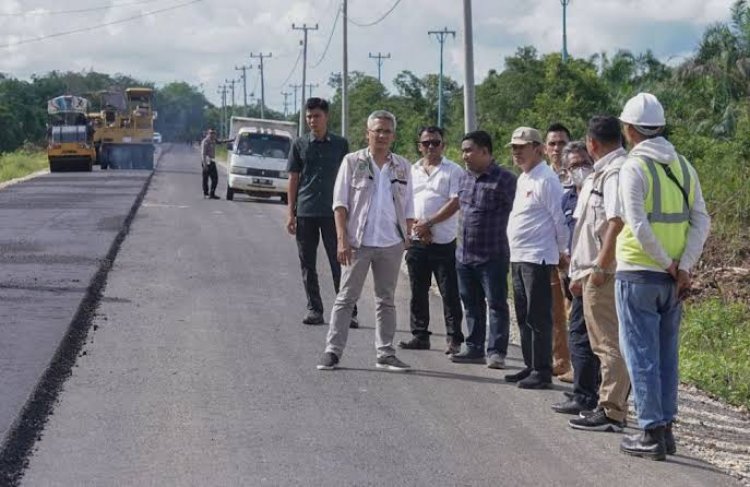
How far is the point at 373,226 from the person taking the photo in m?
9.59

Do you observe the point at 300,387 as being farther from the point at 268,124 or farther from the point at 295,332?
the point at 268,124

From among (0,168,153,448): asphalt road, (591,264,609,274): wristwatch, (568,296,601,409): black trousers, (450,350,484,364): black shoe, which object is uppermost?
(591,264,609,274): wristwatch

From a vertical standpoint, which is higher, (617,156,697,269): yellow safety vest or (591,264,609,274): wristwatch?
(617,156,697,269): yellow safety vest

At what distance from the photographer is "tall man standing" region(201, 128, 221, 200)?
31.3 metres

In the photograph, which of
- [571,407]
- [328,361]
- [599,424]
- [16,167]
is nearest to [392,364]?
[328,361]

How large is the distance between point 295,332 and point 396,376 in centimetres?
210

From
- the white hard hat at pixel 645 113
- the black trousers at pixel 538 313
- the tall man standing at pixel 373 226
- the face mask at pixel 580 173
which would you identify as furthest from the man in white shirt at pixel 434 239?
the white hard hat at pixel 645 113

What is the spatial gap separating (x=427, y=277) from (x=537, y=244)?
5.94ft

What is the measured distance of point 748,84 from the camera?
37.5m

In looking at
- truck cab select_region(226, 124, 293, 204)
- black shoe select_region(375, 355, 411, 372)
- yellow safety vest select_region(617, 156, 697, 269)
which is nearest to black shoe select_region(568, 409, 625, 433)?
yellow safety vest select_region(617, 156, 697, 269)

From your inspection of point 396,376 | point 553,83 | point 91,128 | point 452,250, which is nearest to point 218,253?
point 452,250

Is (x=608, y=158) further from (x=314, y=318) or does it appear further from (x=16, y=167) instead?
(x=16, y=167)

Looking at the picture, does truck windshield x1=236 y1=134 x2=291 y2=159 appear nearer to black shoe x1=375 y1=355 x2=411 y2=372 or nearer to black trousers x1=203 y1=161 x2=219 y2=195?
black trousers x1=203 y1=161 x2=219 y2=195

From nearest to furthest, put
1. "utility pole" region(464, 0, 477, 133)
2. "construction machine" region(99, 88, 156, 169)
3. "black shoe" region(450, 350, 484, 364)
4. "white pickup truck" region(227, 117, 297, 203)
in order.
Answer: "black shoe" region(450, 350, 484, 364), "utility pole" region(464, 0, 477, 133), "white pickup truck" region(227, 117, 297, 203), "construction machine" region(99, 88, 156, 169)
